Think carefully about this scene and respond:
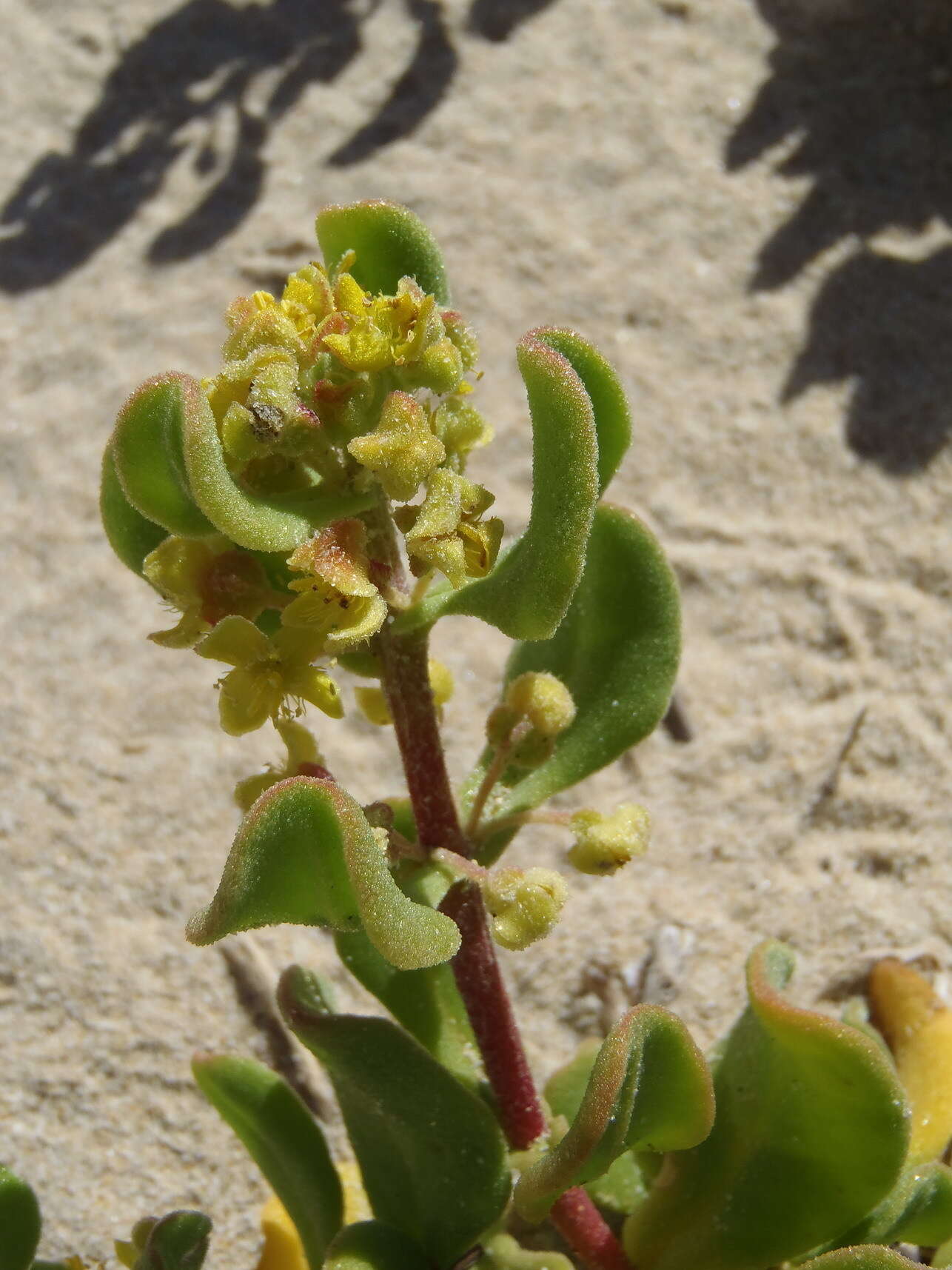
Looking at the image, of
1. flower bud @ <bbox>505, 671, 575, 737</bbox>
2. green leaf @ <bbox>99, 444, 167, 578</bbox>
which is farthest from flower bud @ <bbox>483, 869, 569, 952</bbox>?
green leaf @ <bbox>99, 444, 167, 578</bbox>

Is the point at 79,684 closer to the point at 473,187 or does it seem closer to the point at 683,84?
the point at 473,187

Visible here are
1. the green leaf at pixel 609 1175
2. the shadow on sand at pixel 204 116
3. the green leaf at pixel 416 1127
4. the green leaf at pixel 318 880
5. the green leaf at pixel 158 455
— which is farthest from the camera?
the shadow on sand at pixel 204 116

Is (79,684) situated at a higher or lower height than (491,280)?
lower

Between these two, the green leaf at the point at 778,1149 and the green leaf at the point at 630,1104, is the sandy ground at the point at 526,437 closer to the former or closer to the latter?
the green leaf at the point at 778,1149

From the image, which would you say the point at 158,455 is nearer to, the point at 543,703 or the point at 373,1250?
the point at 543,703

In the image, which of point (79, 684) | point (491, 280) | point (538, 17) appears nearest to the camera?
point (79, 684)

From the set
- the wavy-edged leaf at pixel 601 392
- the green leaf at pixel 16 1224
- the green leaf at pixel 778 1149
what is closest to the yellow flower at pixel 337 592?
the wavy-edged leaf at pixel 601 392

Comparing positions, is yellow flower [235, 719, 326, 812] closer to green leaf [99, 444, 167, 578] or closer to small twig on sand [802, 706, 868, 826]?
green leaf [99, 444, 167, 578]

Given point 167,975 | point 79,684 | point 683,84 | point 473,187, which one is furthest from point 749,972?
point 683,84
